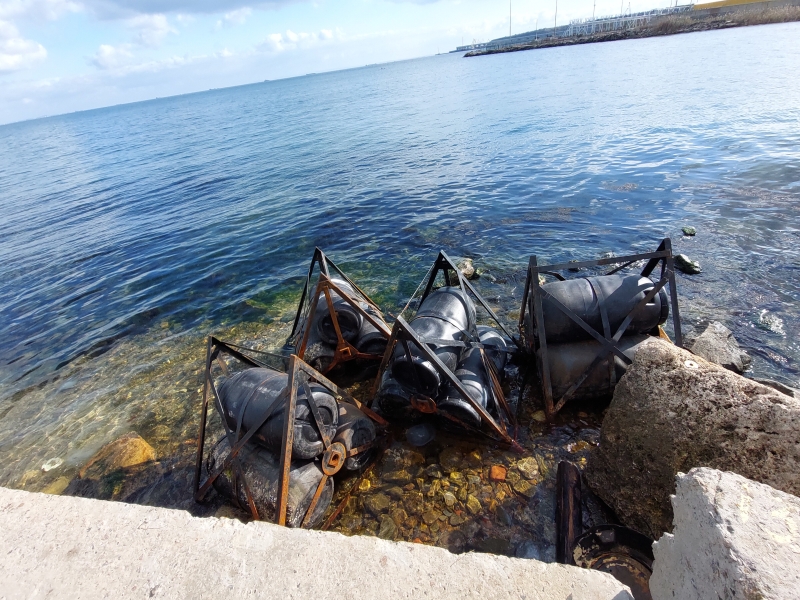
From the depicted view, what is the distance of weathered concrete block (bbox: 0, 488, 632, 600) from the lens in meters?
3.11

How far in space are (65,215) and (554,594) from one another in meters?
33.1

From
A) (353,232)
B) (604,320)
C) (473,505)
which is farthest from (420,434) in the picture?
(353,232)

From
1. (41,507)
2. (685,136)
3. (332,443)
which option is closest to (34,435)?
(41,507)

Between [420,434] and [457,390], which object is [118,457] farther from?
[457,390]

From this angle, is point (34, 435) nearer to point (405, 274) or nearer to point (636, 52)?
point (405, 274)

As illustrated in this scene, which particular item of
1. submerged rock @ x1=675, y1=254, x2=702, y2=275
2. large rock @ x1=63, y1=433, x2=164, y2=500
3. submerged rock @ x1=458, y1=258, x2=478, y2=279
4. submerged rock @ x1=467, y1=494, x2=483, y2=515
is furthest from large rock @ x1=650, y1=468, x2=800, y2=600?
submerged rock @ x1=675, y1=254, x2=702, y2=275

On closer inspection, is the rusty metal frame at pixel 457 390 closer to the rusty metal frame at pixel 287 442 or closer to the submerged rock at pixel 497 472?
the submerged rock at pixel 497 472

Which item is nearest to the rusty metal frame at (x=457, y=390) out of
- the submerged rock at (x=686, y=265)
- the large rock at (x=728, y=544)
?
the large rock at (x=728, y=544)

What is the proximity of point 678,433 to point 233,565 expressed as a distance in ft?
14.4

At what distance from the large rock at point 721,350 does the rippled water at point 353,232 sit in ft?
1.86

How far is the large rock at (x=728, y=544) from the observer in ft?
6.74

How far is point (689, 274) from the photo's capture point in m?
11.0

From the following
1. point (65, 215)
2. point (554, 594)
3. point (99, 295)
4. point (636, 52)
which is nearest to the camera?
point (554, 594)

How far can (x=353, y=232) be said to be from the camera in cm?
1753
